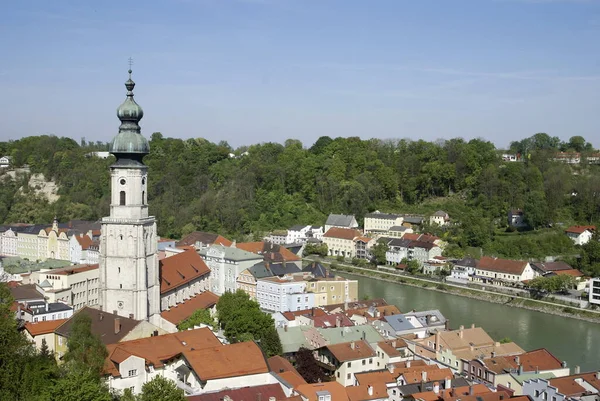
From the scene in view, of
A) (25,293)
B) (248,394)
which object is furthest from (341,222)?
(248,394)

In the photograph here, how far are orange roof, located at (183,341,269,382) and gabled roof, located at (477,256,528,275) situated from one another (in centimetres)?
1875

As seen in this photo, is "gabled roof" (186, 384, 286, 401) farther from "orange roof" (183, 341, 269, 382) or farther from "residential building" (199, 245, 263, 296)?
"residential building" (199, 245, 263, 296)

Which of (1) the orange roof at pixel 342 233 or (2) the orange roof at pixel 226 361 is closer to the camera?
(2) the orange roof at pixel 226 361

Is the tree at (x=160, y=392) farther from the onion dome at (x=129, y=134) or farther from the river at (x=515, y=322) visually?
the river at (x=515, y=322)

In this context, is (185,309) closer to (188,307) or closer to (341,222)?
(188,307)

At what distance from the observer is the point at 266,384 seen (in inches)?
494

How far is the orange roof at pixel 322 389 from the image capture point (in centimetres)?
1257

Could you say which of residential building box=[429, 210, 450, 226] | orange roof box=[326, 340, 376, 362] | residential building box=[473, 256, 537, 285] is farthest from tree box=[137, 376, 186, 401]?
residential building box=[429, 210, 450, 226]

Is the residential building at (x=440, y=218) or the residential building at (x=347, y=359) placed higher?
the residential building at (x=440, y=218)

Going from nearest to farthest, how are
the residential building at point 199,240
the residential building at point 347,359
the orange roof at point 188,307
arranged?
the residential building at point 347,359 < the orange roof at point 188,307 < the residential building at point 199,240

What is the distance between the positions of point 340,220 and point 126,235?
84.4 feet

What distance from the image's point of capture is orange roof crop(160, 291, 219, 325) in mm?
18781

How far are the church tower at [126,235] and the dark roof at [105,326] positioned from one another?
185 centimetres

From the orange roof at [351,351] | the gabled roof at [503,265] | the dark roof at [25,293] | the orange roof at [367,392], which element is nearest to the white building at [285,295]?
the orange roof at [351,351]
